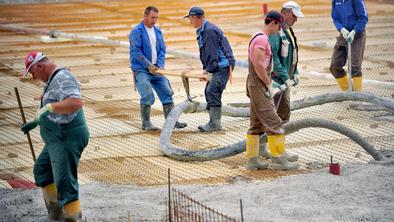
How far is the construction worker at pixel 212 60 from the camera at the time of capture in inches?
474

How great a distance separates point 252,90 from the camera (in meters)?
10.2

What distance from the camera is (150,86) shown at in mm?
12562

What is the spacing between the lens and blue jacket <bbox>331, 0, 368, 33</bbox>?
1358cm

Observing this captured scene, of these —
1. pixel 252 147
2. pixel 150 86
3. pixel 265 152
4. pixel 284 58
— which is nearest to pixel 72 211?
pixel 252 147

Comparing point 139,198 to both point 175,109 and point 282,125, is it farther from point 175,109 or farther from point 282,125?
point 175,109

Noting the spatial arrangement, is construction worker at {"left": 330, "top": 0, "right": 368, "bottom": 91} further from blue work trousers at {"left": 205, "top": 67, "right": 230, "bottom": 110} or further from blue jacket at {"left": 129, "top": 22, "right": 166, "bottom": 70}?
blue jacket at {"left": 129, "top": 22, "right": 166, "bottom": 70}

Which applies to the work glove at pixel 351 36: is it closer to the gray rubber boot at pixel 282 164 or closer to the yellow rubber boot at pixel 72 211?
the gray rubber boot at pixel 282 164

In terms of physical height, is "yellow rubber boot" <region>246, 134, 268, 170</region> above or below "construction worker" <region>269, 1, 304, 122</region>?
below

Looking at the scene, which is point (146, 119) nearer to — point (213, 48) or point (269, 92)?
point (213, 48)

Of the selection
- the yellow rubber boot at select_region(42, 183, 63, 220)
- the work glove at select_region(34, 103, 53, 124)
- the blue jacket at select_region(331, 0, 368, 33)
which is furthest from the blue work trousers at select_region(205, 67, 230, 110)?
the work glove at select_region(34, 103, 53, 124)

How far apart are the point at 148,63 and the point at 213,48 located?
96 cm

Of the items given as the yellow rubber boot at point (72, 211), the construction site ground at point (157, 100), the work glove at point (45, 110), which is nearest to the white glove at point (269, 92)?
the construction site ground at point (157, 100)

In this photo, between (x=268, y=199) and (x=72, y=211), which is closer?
(x=72, y=211)

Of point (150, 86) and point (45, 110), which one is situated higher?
point (45, 110)
